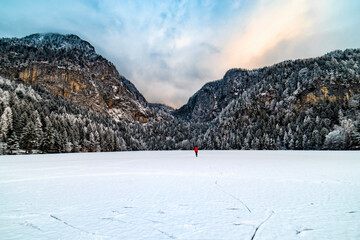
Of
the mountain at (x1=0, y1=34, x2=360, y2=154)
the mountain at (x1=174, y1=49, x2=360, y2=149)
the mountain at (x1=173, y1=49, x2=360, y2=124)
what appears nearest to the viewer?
the mountain at (x1=0, y1=34, x2=360, y2=154)

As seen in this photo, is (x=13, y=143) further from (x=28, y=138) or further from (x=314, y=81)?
(x=314, y=81)

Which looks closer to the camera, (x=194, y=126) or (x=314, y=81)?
(x=314, y=81)

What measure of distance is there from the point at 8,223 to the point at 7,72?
216 meters

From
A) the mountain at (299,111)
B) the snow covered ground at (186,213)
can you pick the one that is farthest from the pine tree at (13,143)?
the mountain at (299,111)

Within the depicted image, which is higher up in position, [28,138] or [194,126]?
[194,126]

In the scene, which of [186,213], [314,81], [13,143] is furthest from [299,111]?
[13,143]

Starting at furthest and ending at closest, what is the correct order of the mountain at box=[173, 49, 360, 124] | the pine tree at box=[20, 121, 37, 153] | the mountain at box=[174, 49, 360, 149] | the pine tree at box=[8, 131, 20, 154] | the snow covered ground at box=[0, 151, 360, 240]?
the mountain at box=[173, 49, 360, 124], the mountain at box=[174, 49, 360, 149], the pine tree at box=[20, 121, 37, 153], the pine tree at box=[8, 131, 20, 154], the snow covered ground at box=[0, 151, 360, 240]

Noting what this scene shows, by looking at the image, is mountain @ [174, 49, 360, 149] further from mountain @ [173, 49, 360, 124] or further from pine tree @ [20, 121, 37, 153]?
pine tree @ [20, 121, 37, 153]

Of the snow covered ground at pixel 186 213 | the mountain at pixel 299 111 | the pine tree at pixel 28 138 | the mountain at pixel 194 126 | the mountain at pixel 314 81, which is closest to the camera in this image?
the snow covered ground at pixel 186 213

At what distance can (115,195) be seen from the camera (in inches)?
248

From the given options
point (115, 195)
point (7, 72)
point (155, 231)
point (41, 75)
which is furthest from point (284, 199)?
point (7, 72)

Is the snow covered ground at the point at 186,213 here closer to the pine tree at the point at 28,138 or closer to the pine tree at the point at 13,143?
the pine tree at the point at 13,143

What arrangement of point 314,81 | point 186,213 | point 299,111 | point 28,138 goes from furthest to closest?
1. point 314,81
2. point 299,111
3. point 28,138
4. point 186,213

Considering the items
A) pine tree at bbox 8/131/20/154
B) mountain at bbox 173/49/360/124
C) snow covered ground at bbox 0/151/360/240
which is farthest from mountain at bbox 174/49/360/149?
pine tree at bbox 8/131/20/154
